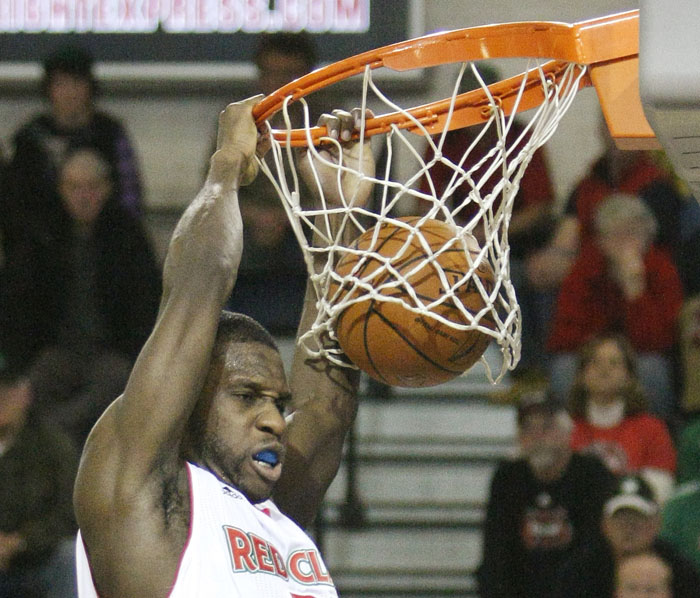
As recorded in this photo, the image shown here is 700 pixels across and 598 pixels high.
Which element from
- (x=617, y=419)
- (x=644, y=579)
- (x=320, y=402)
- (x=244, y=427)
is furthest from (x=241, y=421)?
(x=617, y=419)

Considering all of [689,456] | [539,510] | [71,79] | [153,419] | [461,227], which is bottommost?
[539,510]

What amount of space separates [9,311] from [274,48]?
1.60 meters

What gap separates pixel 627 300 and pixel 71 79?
2660mm

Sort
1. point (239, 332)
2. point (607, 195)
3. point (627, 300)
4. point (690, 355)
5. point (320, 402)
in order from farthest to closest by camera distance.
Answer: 1. point (607, 195)
2. point (627, 300)
3. point (690, 355)
4. point (320, 402)
5. point (239, 332)

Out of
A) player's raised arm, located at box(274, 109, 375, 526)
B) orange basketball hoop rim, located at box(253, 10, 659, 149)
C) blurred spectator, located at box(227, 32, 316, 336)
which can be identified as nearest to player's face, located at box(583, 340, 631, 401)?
blurred spectator, located at box(227, 32, 316, 336)

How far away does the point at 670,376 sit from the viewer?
5.78m

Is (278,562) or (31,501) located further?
(31,501)

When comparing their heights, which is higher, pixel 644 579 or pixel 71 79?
pixel 71 79

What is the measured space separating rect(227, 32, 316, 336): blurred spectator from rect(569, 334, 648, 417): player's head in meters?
1.29

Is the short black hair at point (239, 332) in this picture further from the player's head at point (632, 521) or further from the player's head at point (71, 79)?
the player's head at point (71, 79)

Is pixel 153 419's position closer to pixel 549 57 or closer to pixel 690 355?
pixel 549 57

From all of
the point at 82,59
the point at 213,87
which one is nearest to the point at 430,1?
the point at 213,87

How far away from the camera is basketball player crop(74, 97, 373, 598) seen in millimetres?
2594

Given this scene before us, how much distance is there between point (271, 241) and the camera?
5965 mm
